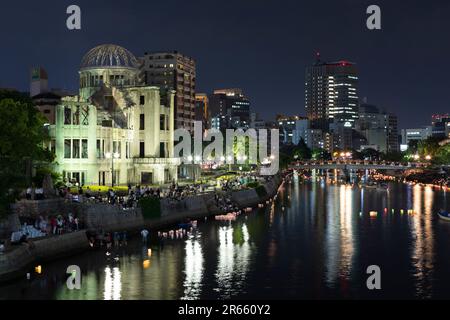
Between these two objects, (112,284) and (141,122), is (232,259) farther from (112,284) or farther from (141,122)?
(141,122)

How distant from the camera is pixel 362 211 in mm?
105688

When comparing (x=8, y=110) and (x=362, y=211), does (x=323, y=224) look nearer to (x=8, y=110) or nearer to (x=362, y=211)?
(x=362, y=211)

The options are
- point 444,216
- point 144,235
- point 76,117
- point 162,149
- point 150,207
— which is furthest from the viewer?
point 162,149

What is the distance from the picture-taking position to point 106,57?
112875 mm

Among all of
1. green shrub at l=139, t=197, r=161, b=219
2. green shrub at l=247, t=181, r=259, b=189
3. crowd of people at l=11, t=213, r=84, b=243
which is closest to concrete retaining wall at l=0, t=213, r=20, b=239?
crowd of people at l=11, t=213, r=84, b=243

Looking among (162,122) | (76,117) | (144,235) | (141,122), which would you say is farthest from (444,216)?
(76,117)

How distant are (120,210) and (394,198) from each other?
79.5 meters

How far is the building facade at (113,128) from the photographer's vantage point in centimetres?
9200

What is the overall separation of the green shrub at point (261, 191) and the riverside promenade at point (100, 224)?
9.48 m

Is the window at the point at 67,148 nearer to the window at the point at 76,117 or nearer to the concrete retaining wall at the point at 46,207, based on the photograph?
the window at the point at 76,117

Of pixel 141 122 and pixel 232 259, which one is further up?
pixel 141 122

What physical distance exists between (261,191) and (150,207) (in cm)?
4733

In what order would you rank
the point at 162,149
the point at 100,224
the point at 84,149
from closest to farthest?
the point at 100,224, the point at 84,149, the point at 162,149
